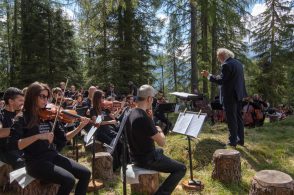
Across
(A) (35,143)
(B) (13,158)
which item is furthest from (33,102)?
(B) (13,158)

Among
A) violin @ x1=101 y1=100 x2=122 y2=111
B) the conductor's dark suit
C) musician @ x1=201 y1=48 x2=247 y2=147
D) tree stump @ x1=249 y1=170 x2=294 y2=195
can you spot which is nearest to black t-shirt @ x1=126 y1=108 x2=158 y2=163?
tree stump @ x1=249 y1=170 x2=294 y2=195

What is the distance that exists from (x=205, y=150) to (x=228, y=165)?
1.10 m

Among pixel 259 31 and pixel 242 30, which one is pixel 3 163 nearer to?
pixel 242 30

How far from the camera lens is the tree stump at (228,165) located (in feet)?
16.3

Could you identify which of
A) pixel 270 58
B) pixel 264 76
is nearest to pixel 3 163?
pixel 264 76

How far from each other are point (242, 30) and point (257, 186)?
13343mm

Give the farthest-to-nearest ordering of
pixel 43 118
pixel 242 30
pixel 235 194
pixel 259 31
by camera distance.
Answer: pixel 259 31 → pixel 242 30 → pixel 235 194 → pixel 43 118

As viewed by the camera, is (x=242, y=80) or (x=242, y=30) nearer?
(x=242, y=80)

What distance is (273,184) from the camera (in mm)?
3848

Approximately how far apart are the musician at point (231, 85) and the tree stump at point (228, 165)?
3.55 feet

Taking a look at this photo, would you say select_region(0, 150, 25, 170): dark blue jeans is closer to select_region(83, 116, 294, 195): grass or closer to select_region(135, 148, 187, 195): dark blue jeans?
select_region(83, 116, 294, 195): grass

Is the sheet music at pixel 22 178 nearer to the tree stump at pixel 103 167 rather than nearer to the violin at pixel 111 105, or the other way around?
the tree stump at pixel 103 167

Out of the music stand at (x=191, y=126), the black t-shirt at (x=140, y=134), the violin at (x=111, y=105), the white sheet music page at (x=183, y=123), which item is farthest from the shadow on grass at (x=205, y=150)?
the violin at (x=111, y=105)

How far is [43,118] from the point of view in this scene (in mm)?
3855
